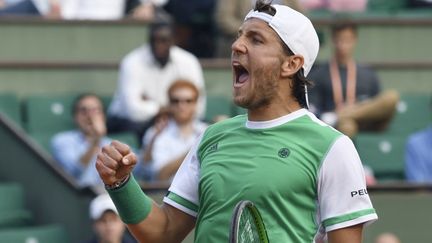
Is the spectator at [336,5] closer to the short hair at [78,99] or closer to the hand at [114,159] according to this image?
the short hair at [78,99]

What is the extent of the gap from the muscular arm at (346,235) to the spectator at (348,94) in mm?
5611

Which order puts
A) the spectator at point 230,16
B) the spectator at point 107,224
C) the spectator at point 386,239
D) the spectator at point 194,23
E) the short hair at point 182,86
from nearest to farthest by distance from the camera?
the spectator at point 107,224 < the spectator at point 386,239 < the short hair at point 182,86 < the spectator at point 230,16 < the spectator at point 194,23

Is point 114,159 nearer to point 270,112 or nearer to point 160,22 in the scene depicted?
point 270,112

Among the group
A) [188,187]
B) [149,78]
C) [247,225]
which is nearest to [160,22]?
[149,78]

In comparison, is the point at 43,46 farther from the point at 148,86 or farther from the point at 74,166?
the point at 74,166

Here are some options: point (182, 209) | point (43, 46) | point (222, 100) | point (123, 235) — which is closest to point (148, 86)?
point (222, 100)

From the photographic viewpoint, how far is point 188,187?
188 inches

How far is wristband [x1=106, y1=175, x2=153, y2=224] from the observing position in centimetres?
465

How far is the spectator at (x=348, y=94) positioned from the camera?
10.4 meters


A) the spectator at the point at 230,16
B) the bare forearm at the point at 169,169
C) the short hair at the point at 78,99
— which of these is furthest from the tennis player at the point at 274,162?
the spectator at the point at 230,16

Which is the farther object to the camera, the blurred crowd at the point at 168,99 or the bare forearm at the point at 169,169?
the blurred crowd at the point at 168,99

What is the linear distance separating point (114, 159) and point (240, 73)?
1.56ft

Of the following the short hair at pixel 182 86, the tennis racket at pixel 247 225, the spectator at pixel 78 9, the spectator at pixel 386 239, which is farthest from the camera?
the spectator at pixel 78 9

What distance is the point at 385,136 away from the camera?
10688mm
